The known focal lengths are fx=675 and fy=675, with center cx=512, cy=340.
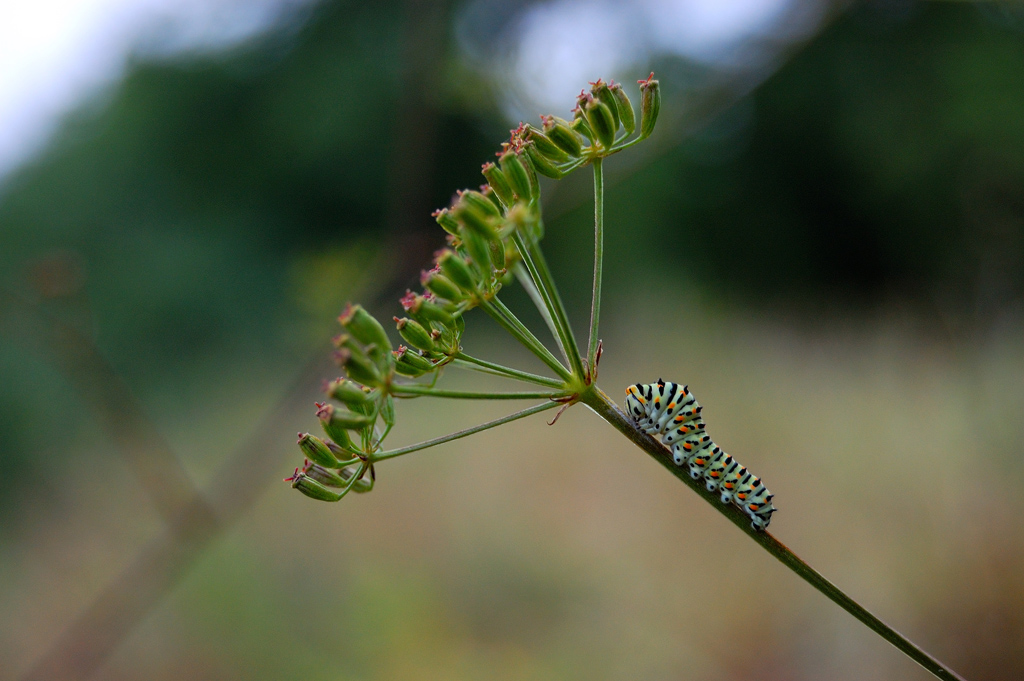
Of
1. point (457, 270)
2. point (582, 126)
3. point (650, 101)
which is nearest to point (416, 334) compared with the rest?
point (457, 270)

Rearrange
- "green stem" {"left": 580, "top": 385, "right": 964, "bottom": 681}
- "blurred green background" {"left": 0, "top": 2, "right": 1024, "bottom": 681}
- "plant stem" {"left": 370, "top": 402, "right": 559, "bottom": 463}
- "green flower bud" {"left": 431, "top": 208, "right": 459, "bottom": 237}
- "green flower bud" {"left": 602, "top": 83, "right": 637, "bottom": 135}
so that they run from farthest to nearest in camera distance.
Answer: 1. "blurred green background" {"left": 0, "top": 2, "right": 1024, "bottom": 681}
2. "green flower bud" {"left": 602, "top": 83, "right": 637, "bottom": 135}
3. "green flower bud" {"left": 431, "top": 208, "right": 459, "bottom": 237}
4. "plant stem" {"left": 370, "top": 402, "right": 559, "bottom": 463}
5. "green stem" {"left": 580, "top": 385, "right": 964, "bottom": 681}

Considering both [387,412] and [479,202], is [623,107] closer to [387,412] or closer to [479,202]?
[479,202]

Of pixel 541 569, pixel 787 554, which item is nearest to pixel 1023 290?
pixel 541 569

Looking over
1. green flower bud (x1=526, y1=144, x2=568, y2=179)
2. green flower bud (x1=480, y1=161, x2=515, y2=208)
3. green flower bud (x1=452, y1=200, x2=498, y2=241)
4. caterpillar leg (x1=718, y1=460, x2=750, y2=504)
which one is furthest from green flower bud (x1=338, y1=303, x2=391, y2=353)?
caterpillar leg (x1=718, y1=460, x2=750, y2=504)

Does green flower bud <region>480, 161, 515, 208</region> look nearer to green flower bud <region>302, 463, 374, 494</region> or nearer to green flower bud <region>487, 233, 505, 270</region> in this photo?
green flower bud <region>487, 233, 505, 270</region>

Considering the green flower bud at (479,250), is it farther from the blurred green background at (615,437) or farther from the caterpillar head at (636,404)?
the blurred green background at (615,437)

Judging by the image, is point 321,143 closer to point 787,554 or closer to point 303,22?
point 303,22
